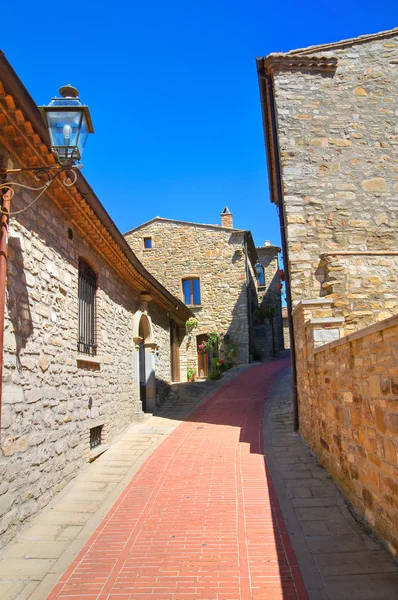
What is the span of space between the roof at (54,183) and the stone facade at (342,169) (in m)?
3.37

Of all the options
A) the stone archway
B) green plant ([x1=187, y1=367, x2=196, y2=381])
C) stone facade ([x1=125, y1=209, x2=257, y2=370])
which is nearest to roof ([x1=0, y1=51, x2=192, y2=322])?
the stone archway

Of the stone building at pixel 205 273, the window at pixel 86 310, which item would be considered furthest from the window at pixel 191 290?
the window at pixel 86 310

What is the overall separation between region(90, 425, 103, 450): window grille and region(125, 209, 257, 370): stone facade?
13.2 meters

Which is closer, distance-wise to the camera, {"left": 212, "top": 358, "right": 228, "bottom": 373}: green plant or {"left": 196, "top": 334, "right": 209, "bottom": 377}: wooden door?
{"left": 212, "top": 358, "right": 228, "bottom": 373}: green plant

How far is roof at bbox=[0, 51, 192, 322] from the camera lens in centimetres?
388

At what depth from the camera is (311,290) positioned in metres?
8.35

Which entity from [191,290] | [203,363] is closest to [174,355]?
[203,363]

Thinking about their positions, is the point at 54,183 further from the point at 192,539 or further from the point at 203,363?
the point at 203,363

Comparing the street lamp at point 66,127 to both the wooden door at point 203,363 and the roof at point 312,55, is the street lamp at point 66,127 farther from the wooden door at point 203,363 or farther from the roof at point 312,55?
the wooden door at point 203,363

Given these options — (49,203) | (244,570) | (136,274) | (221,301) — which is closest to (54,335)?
(49,203)

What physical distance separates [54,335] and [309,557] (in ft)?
12.5

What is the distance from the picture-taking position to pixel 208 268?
21.9 m

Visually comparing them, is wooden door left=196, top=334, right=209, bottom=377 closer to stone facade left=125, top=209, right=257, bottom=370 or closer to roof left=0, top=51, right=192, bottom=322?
stone facade left=125, top=209, right=257, bottom=370

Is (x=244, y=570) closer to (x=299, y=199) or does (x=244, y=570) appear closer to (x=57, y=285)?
(x=57, y=285)
